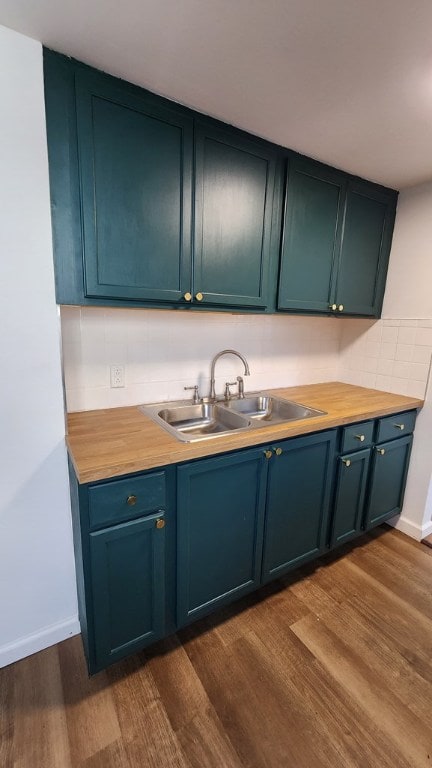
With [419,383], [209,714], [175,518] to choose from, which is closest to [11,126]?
[175,518]

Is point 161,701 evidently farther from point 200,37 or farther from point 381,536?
point 200,37

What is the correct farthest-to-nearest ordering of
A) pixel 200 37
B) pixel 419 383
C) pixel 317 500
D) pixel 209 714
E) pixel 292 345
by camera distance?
pixel 292 345 → pixel 419 383 → pixel 317 500 → pixel 209 714 → pixel 200 37

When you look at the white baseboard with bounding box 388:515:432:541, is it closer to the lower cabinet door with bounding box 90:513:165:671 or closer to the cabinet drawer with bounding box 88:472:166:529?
the lower cabinet door with bounding box 90:513:165:671

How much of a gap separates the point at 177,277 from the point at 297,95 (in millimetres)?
827

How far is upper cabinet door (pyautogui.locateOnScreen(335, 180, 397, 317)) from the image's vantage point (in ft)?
6.50

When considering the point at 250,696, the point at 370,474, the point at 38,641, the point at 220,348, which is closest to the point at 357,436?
the point at 370,474

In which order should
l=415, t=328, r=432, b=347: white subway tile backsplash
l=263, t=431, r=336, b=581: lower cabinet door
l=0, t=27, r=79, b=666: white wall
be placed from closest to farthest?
l=0, t=27, r=79, b=666: white wall
l=263, t=431, r=336, b=581: lower cabinet door
l=415, t=328, r=432, b=347: white subway tile backsplash

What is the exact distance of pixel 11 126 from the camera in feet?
3.50

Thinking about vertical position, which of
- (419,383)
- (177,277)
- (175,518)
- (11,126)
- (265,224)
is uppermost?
(11,126)

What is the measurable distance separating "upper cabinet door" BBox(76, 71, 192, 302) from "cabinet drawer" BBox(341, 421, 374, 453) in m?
1.16

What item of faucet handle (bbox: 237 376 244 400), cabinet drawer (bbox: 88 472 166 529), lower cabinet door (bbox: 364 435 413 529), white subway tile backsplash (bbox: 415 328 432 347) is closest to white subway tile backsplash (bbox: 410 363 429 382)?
white subway tile backsplash (bbox: 415 328 432 347)

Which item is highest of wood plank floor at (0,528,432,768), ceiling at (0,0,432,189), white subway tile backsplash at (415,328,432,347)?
ceiling at (0,0,432,189)

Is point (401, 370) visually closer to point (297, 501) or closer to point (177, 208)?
point (297, 501)

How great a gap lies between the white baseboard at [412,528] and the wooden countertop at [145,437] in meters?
0.85
